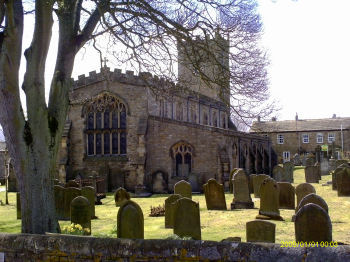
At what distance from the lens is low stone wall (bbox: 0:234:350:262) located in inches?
162

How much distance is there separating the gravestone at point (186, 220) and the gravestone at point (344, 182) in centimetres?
1005

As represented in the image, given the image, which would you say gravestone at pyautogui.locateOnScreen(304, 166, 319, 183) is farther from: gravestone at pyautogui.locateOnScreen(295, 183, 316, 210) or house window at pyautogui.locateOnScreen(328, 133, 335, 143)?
house window at pyautogui.locateOnScreen(328, 133, 335, 143)

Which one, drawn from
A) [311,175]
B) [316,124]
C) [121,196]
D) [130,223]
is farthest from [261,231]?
[316,124]

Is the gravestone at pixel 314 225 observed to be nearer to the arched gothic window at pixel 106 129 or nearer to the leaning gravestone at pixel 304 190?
the leaning gravestone at pixel 304 190

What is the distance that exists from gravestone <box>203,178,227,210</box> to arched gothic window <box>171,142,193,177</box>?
8.98 meters

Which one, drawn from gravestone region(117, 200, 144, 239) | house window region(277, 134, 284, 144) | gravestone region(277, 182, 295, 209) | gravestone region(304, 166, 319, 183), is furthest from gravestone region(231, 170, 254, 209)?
house window region(277, 134, 284, 144)

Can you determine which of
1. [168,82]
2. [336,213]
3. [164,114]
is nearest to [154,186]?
[164,114]

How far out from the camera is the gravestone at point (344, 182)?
16516 mm

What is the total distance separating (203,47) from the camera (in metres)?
9.18

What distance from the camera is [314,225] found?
21.3ft

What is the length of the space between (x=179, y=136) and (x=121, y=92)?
4708 mm

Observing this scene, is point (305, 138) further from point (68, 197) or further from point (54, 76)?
point (54, 76)

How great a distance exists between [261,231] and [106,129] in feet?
62.2

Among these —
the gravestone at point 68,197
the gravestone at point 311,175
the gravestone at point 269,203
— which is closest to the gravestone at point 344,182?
the gravestone at point 269,203
